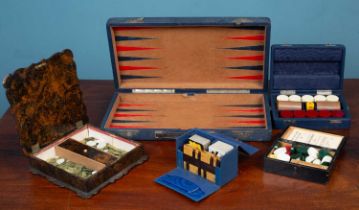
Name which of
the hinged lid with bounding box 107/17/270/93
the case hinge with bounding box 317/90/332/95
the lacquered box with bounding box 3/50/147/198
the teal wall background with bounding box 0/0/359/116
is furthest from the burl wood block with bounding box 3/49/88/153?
the teal wall background with bounding box 0/0/359/116

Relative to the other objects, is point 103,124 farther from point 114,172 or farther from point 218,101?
point 218,101

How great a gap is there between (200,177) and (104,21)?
152cm

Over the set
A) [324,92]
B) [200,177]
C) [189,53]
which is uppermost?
[189,53]

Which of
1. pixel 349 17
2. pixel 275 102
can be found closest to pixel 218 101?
pixel 275 102

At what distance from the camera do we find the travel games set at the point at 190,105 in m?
1.69

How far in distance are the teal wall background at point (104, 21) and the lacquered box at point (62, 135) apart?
1141 mm

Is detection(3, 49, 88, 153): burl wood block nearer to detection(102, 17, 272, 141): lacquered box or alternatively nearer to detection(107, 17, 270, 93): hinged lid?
detection(102, 17, 272, 141): lacquered box

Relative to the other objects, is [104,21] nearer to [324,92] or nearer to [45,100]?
[45,100]

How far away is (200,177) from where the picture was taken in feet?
5.57

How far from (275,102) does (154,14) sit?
44.3 inches

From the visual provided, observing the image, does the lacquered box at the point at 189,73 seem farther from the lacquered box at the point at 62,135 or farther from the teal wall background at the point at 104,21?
the teal wall background at the point at 104,21

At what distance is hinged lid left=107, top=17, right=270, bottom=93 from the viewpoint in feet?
6.63

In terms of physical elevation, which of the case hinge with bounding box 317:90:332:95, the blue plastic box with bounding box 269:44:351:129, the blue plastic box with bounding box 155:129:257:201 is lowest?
the blue plastic box with bounding box 155:129:257:201

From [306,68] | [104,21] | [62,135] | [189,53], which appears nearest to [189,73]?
[189,53]
